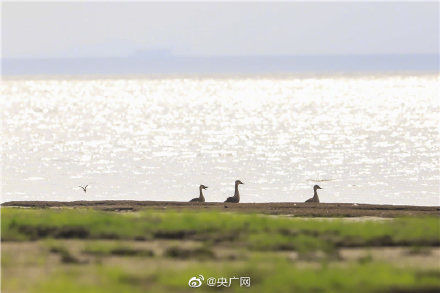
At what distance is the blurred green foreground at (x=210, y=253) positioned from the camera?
16.2 m

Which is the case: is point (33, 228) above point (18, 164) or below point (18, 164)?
below

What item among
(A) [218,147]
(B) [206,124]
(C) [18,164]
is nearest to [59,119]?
(B) [206,124]

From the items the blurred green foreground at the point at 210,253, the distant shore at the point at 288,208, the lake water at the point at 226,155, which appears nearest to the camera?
the blurred green foreground at the point at 210,253

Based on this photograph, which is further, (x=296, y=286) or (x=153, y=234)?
(x=153, y=234)

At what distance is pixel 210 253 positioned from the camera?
18.8 metres

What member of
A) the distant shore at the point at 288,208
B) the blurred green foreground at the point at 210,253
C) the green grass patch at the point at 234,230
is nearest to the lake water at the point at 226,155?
the distant shore at the point at 288,208

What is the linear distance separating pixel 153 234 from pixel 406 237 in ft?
14.1

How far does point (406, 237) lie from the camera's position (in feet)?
66.4

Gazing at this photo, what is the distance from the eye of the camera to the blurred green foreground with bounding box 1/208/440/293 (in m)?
16.2

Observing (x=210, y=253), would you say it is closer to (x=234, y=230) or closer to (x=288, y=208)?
(x=234, y=230)

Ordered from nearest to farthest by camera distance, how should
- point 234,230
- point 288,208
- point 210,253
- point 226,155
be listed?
point 210,253 < point 234,230 < point 288,208 < point 226,155

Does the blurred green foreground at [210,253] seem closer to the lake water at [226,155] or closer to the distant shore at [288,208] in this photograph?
the distant shore at [288,208]

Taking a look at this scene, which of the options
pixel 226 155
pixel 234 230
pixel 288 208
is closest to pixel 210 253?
pixel 234 230

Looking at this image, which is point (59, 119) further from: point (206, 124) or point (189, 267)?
point (189, 267)
